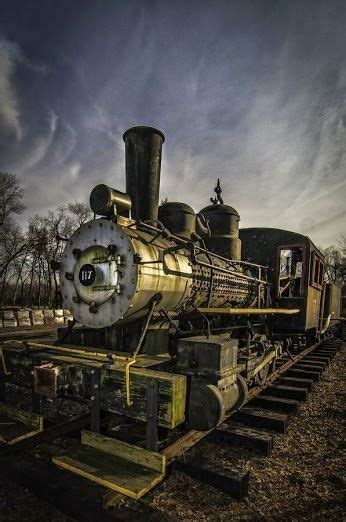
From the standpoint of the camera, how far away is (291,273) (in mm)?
7773

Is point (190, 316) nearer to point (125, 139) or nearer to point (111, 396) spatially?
point (111, 396)

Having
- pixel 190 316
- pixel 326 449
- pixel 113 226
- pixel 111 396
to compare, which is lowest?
pixel 326 449

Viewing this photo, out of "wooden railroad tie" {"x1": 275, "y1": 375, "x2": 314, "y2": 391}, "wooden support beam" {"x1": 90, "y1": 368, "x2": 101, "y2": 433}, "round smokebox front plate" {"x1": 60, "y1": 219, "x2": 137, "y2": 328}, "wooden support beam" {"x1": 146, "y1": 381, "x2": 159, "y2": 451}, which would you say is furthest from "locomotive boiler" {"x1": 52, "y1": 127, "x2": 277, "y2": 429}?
"wooden railroad tie" {"x1": 275, "y1": 375, "x2": 314, "y2": 391}

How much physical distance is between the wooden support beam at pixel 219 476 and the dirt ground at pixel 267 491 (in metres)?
0.05

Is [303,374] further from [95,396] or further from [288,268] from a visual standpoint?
[95,396]

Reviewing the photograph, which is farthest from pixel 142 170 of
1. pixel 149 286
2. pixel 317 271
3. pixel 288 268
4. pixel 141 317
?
pixel 317 271

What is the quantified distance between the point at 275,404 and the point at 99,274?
3.37m

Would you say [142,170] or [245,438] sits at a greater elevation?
[142,170]

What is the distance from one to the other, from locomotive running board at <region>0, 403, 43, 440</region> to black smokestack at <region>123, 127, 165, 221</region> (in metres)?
2.53

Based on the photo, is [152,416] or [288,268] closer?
[152,416]

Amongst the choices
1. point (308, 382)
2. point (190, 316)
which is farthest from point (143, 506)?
point (308, 382)

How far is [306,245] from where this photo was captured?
23.5 feet

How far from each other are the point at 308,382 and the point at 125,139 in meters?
5.19

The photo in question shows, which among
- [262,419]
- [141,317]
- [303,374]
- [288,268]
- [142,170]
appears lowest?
[303,374]
